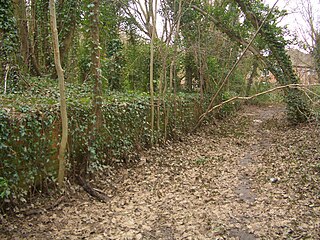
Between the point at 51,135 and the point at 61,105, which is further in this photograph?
the point at 51,135

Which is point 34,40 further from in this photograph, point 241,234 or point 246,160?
point 241,234

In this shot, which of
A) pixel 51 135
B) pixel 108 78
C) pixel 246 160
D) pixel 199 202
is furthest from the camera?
pixel 108 78

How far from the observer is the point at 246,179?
6.79 m

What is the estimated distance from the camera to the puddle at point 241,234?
4125 millimetres

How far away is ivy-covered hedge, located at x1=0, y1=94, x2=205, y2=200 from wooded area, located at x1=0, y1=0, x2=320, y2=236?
0.02 meters

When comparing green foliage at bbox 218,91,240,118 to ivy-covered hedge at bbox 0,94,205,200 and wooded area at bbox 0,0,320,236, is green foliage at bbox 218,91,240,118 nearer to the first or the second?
wooded area at bbox 0,0,320,236

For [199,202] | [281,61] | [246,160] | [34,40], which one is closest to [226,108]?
[281,61]

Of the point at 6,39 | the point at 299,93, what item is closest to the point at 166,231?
the point at 6,39

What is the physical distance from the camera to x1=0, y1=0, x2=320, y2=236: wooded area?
5082mm

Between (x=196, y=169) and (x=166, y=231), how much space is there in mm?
3364

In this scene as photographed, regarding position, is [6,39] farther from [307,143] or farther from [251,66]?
[251,66]

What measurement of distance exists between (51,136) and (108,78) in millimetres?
6360

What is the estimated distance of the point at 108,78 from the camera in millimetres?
11391

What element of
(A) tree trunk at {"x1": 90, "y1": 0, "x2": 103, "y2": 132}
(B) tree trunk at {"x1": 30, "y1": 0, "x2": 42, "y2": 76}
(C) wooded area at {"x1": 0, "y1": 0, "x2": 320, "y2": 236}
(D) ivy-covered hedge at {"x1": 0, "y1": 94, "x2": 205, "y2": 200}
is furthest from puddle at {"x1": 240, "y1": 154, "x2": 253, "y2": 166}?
(B) tree trunk at {"x1": 30, "y1": 0, "x2": 42, "y2": 76}
